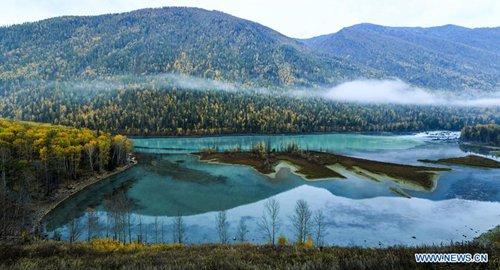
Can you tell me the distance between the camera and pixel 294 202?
5106 cm

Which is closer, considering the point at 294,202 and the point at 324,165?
the point at 294,202

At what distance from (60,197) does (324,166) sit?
6525cm

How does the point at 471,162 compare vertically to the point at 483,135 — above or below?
below

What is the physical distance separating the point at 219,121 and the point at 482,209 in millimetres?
162224

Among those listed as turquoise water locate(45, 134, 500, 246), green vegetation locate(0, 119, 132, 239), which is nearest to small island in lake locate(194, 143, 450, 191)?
turquoise water locate(45, 134, 500, 246)

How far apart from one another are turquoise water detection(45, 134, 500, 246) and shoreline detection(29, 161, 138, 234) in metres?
1.37

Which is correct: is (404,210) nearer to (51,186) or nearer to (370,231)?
(370,231)

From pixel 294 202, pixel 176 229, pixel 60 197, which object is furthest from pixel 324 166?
pixel 60 197

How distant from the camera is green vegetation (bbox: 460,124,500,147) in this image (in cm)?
13775

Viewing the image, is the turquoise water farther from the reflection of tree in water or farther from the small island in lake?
the small island in lake

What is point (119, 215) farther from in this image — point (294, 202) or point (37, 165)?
point (37, 165)

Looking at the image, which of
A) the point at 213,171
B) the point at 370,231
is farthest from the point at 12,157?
the point at 370,231

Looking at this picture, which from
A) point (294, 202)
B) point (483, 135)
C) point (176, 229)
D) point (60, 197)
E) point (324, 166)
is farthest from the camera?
point (483, 135)

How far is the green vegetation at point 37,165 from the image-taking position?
39875 mm
